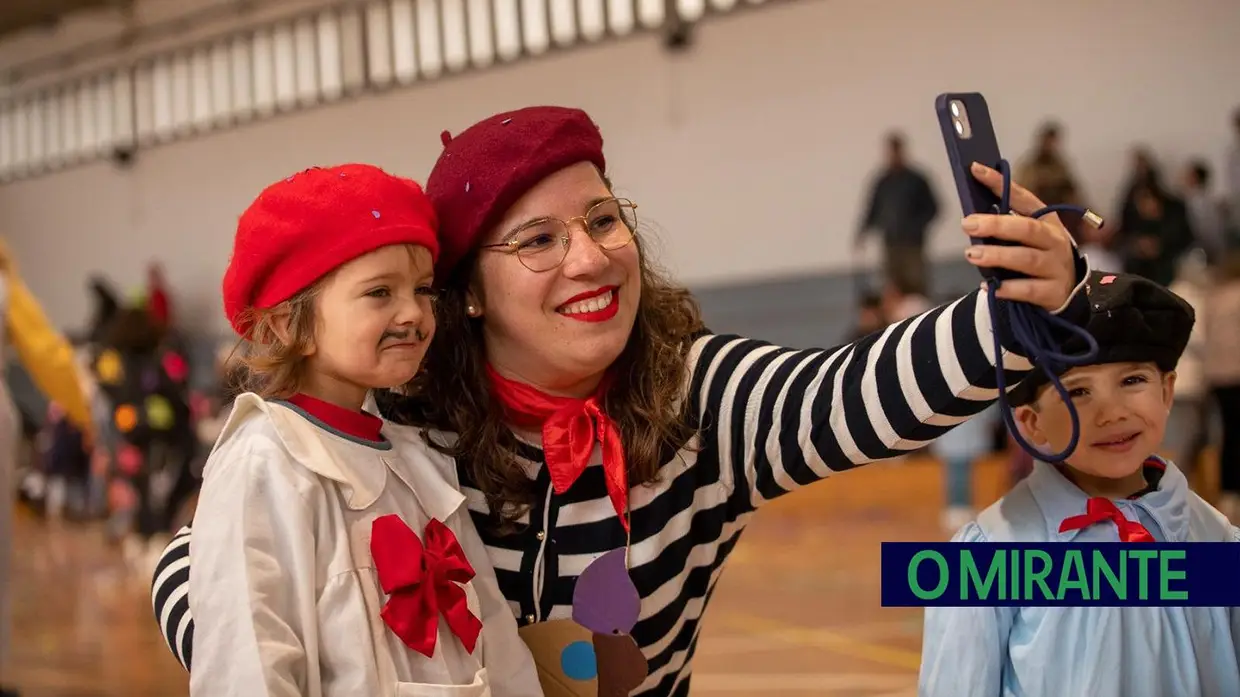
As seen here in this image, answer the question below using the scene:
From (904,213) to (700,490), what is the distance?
26.4 ft

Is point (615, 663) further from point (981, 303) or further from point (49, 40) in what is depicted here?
point (49, 40)

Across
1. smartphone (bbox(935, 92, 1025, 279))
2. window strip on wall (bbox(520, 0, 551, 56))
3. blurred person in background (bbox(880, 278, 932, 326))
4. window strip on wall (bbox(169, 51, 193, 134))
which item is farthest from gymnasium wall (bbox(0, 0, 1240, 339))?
smartphone (bbox(935, 92, 1025, 279))

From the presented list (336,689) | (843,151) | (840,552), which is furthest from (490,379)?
(843,151)

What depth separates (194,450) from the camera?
329 inches

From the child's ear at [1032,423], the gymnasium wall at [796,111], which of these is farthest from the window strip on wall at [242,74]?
the child's ear at [1032,423]

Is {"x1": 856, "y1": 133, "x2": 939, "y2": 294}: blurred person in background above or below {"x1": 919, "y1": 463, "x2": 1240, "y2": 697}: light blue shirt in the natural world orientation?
below

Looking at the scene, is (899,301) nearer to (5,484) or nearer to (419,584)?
(5,484)

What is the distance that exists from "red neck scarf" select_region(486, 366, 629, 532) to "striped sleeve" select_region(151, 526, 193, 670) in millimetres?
543

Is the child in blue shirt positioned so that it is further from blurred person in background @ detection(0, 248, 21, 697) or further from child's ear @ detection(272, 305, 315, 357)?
blurred person in background @ detection(0, 248, 21, 697)

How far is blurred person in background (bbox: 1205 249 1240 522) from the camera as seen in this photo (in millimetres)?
4758

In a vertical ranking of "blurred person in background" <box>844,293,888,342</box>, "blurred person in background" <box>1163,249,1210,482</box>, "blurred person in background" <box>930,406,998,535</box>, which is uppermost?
"blurred person in background" <box>1163,249,1210,482</box>

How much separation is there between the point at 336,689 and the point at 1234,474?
13.4 feet

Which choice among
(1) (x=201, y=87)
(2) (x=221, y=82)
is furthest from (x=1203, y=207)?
(1) (x=201, y=87)

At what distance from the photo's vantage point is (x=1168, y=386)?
177 centimetres
